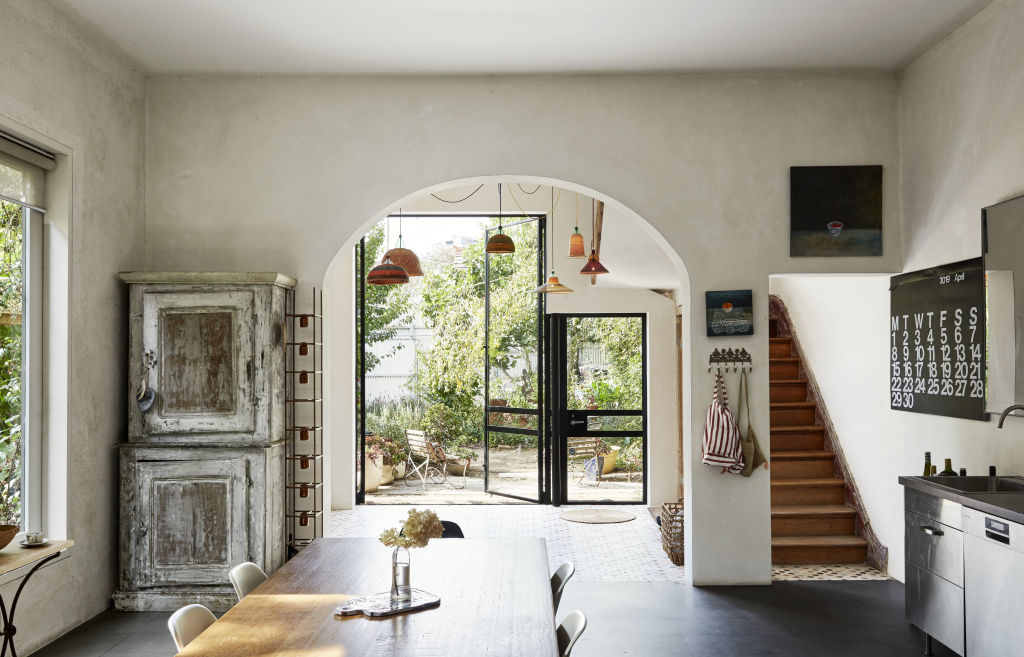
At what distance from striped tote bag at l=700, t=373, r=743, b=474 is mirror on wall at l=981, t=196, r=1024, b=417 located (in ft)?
5.28

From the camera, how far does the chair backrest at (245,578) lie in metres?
3.54

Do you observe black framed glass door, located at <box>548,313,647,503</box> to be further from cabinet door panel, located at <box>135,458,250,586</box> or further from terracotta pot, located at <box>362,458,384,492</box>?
cabinet door panel, located at <box>135,458,250,586</box>

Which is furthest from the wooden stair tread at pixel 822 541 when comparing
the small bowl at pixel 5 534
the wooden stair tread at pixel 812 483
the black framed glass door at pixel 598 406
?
the small bowl at pixel 5 534

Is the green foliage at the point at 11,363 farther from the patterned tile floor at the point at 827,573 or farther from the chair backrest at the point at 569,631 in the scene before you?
the patterned tile floor at the point at 827,573

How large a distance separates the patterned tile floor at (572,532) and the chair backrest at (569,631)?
3.21m

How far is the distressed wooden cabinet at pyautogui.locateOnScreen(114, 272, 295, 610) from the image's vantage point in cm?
527

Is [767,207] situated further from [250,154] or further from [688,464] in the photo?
[250,154]

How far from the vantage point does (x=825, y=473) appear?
7.26m

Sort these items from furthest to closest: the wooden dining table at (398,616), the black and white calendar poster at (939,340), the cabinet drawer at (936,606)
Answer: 1. the black and white calendar poster at (939,340)
2. the cabinet drawer at (936,606)
3. the wooden dining table at (398,616)

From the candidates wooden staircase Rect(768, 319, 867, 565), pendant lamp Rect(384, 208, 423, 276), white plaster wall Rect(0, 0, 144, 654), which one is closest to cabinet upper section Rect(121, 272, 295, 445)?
white plaster wall Rect(0, 0, 144, 654)

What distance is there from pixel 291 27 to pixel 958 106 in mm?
4201

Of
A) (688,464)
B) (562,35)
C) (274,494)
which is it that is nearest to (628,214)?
(562,35)

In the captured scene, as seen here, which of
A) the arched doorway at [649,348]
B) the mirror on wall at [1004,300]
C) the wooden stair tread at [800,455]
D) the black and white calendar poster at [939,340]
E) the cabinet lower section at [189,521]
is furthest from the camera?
the arched doorway at [649,348]

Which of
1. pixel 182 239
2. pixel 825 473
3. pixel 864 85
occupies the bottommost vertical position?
pixel 825 473
